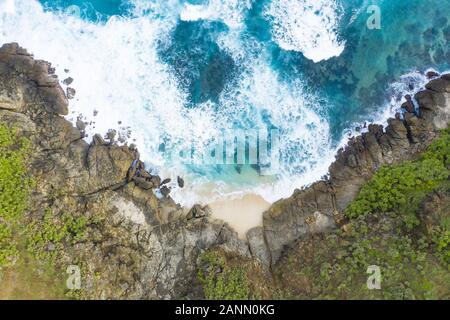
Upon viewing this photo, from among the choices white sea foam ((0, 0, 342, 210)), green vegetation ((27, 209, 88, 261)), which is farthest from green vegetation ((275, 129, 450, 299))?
green vegetation ((27, 209, 88, 261))

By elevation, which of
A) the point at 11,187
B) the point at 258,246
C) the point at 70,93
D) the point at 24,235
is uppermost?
the point at 70,93

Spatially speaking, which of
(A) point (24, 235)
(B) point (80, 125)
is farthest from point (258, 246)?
(B) point (80, 125)

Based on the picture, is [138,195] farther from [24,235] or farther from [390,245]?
[390,245]

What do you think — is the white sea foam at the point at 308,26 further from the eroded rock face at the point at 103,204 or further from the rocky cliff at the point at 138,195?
the eroded rock face at the point at 103,204

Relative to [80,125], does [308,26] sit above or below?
above

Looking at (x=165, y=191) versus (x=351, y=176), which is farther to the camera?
(x=165, y=191)
